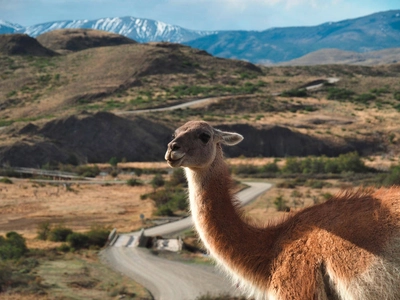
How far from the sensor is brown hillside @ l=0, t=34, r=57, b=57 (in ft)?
385

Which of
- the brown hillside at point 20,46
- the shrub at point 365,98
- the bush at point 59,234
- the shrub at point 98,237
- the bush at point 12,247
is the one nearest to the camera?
the bush at point 12,247

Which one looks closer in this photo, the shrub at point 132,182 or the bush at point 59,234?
→ the bush at point 59,234

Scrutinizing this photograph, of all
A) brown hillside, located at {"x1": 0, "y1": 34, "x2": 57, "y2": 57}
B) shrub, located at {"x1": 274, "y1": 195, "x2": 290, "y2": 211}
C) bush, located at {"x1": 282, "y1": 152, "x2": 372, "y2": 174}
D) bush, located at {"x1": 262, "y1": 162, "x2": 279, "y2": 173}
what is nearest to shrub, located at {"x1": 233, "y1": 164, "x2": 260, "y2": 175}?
bush, located at {"x1": 262, "y1": 162, "x2": 279, "y2": 173}

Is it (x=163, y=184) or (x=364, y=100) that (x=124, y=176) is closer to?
(x=163, y=184)

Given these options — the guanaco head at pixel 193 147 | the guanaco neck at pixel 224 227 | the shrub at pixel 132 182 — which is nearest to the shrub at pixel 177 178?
the shrub at pixel 132 182

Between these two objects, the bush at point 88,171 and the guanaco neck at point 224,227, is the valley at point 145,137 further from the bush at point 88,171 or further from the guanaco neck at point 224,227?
the guanaco neck at point 224,227

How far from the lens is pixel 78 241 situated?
3072cm

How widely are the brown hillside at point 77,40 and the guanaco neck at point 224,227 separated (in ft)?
455

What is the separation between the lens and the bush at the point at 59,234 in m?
31.4

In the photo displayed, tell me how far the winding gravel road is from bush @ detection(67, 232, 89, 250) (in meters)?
1.73

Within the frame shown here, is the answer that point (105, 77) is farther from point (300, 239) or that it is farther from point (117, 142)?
point (300, 239)

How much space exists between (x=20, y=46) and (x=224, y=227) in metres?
122

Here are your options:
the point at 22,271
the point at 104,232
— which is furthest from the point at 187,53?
the point at 22,271

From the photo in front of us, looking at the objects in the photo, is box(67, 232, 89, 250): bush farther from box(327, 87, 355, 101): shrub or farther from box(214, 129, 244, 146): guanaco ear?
box(327, 87, 355, 101): shrub
